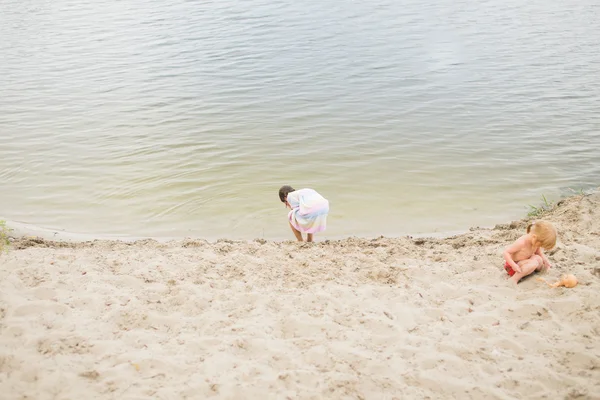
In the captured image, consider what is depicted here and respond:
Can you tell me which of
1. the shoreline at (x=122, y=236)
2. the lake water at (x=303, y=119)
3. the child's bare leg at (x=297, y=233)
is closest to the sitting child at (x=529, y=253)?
the shoreline at (x=122, y=236)

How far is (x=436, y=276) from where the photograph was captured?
224 inches

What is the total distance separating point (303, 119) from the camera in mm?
11531

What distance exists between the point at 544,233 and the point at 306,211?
2817 mm

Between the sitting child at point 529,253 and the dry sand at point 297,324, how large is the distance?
0.14 m

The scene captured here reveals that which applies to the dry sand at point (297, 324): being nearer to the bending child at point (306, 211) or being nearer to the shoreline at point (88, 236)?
the bending child at point (306, 211)

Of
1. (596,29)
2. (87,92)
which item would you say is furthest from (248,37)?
(596,29)

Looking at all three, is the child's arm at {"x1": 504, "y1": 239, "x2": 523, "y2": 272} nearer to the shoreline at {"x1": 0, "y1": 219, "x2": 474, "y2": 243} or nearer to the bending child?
the shoreline at {"x1": 0, "y1": 219, "x2": 474, "y2": 243}

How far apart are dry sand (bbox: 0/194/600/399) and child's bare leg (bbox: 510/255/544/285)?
0.34 feet

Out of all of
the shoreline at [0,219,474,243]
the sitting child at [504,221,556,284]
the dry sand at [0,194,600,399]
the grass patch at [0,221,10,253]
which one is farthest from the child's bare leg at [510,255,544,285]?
the grass patch at [0,221,10,253]

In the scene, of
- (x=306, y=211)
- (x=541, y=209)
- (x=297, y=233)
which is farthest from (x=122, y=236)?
(x=541, y=209)

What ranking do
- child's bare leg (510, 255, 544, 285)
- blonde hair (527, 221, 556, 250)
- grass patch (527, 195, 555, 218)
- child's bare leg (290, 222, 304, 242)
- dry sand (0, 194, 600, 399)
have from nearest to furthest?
1. dry sand (0, 194, 600, 399)
2. blonde hair (527, 221, 556, 250)
3. child's bare leg (510, 255, 544, 285)
4. child's bare leg (290, 222, 304, 242)
5. grass patch (527, 195, 555, 218)

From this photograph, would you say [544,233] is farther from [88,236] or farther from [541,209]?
[88,236]

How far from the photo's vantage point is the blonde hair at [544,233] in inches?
206

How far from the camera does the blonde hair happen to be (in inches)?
206
